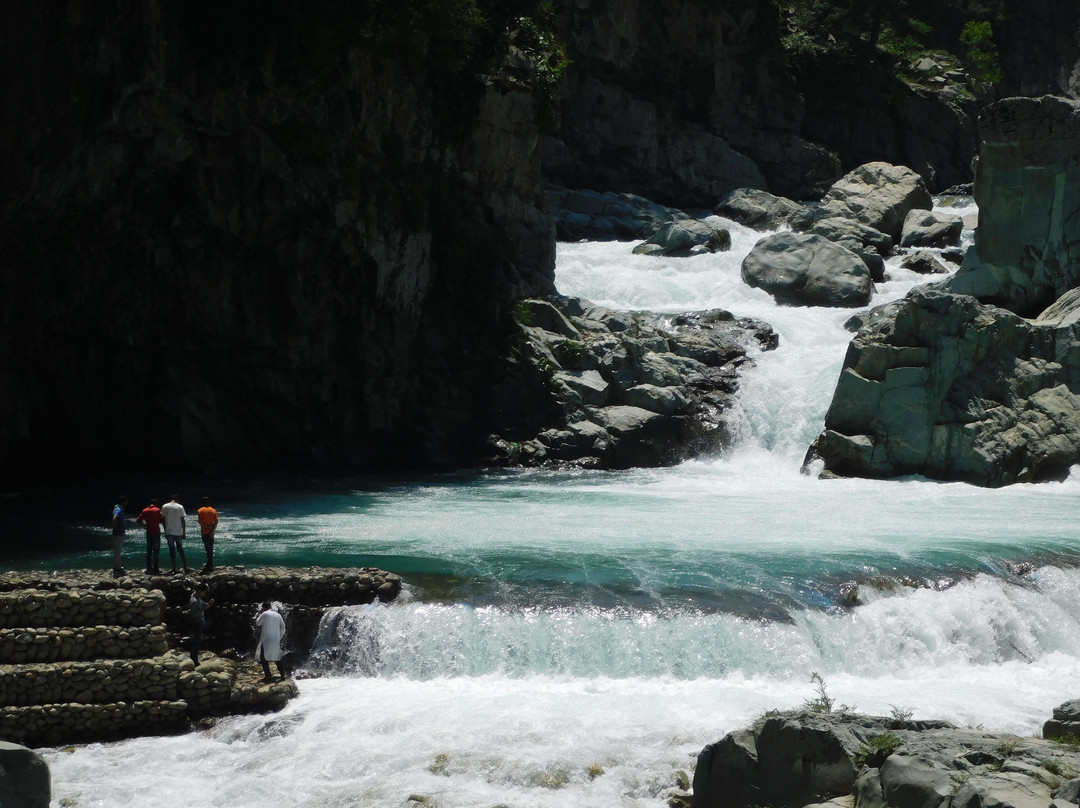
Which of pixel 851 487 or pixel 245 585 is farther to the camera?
pixel 851 487

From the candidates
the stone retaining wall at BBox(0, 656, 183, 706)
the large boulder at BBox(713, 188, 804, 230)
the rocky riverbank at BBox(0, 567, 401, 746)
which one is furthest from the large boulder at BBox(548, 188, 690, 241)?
the stone retaining wall at BBox(0, 656, 183, 706)

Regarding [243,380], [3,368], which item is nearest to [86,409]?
[3,368]

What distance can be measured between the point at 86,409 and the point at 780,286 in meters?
23.9

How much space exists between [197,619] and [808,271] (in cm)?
3064

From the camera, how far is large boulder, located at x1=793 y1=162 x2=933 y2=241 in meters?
50.1

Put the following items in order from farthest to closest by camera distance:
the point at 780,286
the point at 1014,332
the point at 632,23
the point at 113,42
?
the point at 632,23, the point at 780,286, the point at 1014,332, the point at 113,42

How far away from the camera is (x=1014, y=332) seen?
31.4 metres

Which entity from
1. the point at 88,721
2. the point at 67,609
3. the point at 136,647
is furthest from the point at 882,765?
the point at 67,609

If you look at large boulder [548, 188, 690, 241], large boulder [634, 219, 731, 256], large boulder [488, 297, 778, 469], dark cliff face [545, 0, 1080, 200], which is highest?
dark cliff face [545, 0, 1080, 200]

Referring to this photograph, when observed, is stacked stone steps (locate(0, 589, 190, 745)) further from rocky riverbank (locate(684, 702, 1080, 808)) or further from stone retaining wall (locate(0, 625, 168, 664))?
rocky riverbank (locate(684, 702, 1080, 808))

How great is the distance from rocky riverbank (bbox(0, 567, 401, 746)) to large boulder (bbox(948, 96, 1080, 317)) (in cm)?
2479

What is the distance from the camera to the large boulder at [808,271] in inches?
1661

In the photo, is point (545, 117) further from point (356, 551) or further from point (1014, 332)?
point (356, 551)

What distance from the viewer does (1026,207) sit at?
35.9 m
